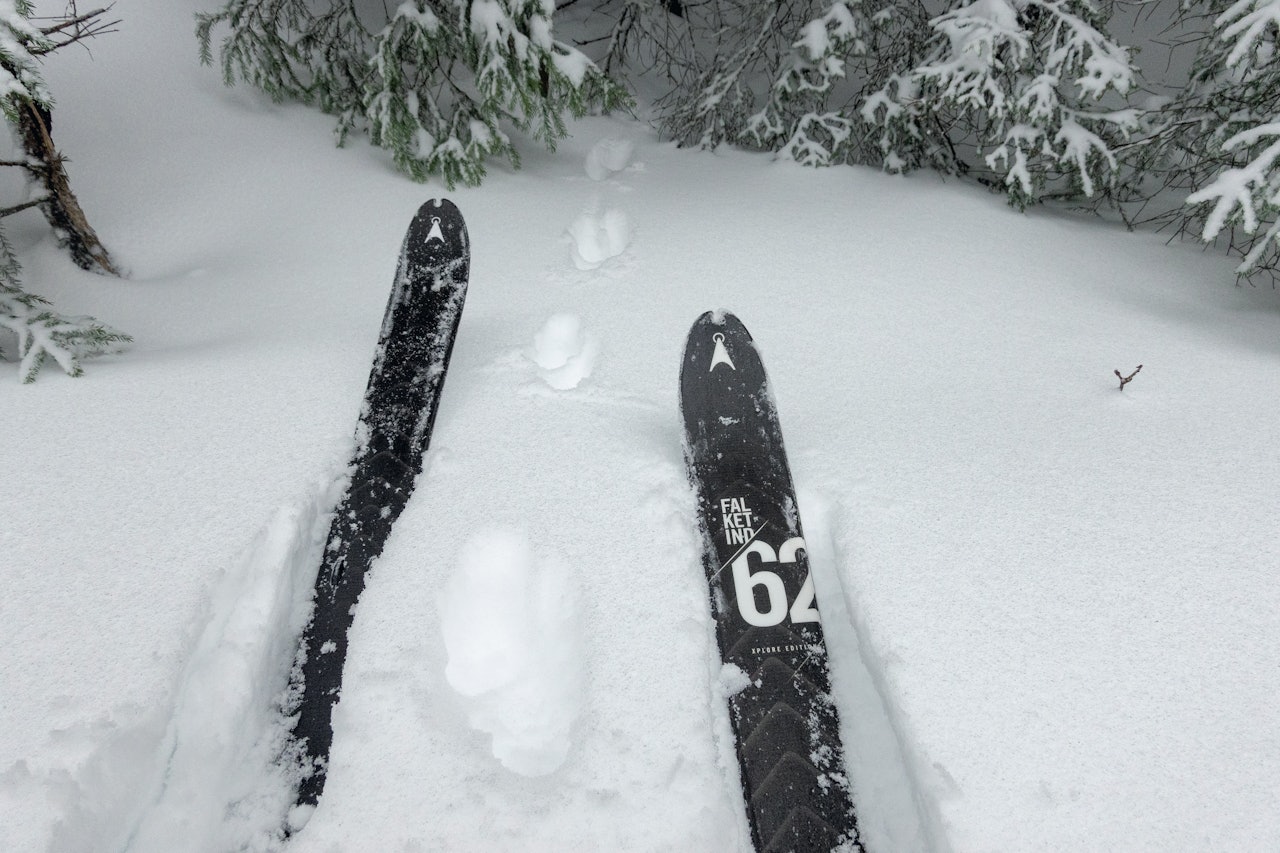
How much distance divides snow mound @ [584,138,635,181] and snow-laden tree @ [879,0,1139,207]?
1907mm

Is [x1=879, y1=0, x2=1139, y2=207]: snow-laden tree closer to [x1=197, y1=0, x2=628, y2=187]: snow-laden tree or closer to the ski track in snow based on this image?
[x1=197, y1=0, x2=628, y2=187]: snow-laden tree

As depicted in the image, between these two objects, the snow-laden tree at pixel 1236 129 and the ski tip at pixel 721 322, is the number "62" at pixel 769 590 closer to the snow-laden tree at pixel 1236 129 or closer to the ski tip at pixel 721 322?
the ski tip at pixel 721 322

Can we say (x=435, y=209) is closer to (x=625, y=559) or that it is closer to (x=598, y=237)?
(x=598, y=237)

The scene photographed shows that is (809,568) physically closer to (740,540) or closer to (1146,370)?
(740,540)

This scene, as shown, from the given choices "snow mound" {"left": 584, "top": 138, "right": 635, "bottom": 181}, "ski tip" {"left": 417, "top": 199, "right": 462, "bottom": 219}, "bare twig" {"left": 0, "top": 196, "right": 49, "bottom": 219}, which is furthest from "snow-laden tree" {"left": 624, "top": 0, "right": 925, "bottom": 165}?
"bare twig" {"left": 0, "top": 196, "right": 49, "bottom": 219}

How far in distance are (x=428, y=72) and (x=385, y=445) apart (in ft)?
8.51

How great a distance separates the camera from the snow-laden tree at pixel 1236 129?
2203mm

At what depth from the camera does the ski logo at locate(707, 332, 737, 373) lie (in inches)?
84.2

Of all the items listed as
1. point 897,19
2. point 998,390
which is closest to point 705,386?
point 998,390

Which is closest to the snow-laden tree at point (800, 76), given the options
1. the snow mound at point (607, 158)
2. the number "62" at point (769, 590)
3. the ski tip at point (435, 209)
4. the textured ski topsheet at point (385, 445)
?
the snow mound at point (607, 158)

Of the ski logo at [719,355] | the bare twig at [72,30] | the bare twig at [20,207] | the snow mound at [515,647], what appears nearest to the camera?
the snow mound at [515,647]

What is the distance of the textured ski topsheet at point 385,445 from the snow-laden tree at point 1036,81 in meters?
2.56

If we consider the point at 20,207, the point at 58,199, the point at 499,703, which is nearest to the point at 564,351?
the point at 499,703

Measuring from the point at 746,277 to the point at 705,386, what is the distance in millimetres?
1207
